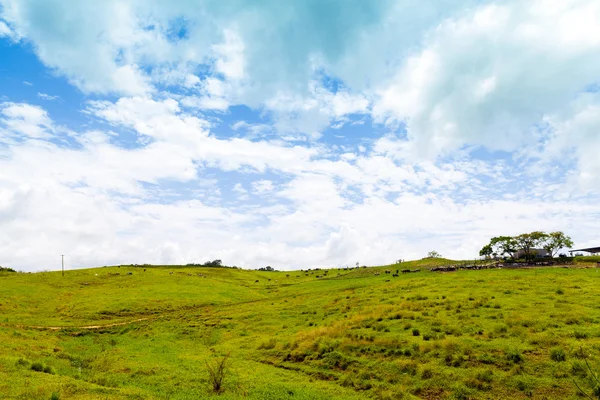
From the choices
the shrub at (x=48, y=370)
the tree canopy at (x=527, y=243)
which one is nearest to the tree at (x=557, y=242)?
the tree canopy at (x=527, y=243)

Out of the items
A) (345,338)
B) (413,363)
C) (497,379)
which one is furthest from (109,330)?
(497,379)

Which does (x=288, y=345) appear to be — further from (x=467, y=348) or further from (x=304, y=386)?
(x=467, y=348)

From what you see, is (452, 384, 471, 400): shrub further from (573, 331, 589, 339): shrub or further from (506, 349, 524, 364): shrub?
(573, 331, 589, 339): shrub

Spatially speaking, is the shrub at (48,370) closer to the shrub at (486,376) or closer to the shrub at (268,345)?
the shrub at (268,345)

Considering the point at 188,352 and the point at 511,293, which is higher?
the point at 511,293

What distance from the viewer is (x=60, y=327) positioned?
57.4m

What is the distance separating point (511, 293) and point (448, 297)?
7.11m

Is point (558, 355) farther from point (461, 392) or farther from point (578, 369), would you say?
point (461, 392)

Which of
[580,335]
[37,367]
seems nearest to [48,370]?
[37,367]

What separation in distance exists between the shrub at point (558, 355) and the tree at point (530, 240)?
11953cm

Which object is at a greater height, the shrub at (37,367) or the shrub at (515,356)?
the shrub at (37,367)

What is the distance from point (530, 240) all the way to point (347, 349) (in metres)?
129

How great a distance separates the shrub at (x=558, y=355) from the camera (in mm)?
22786

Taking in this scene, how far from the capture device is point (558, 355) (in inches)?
904
